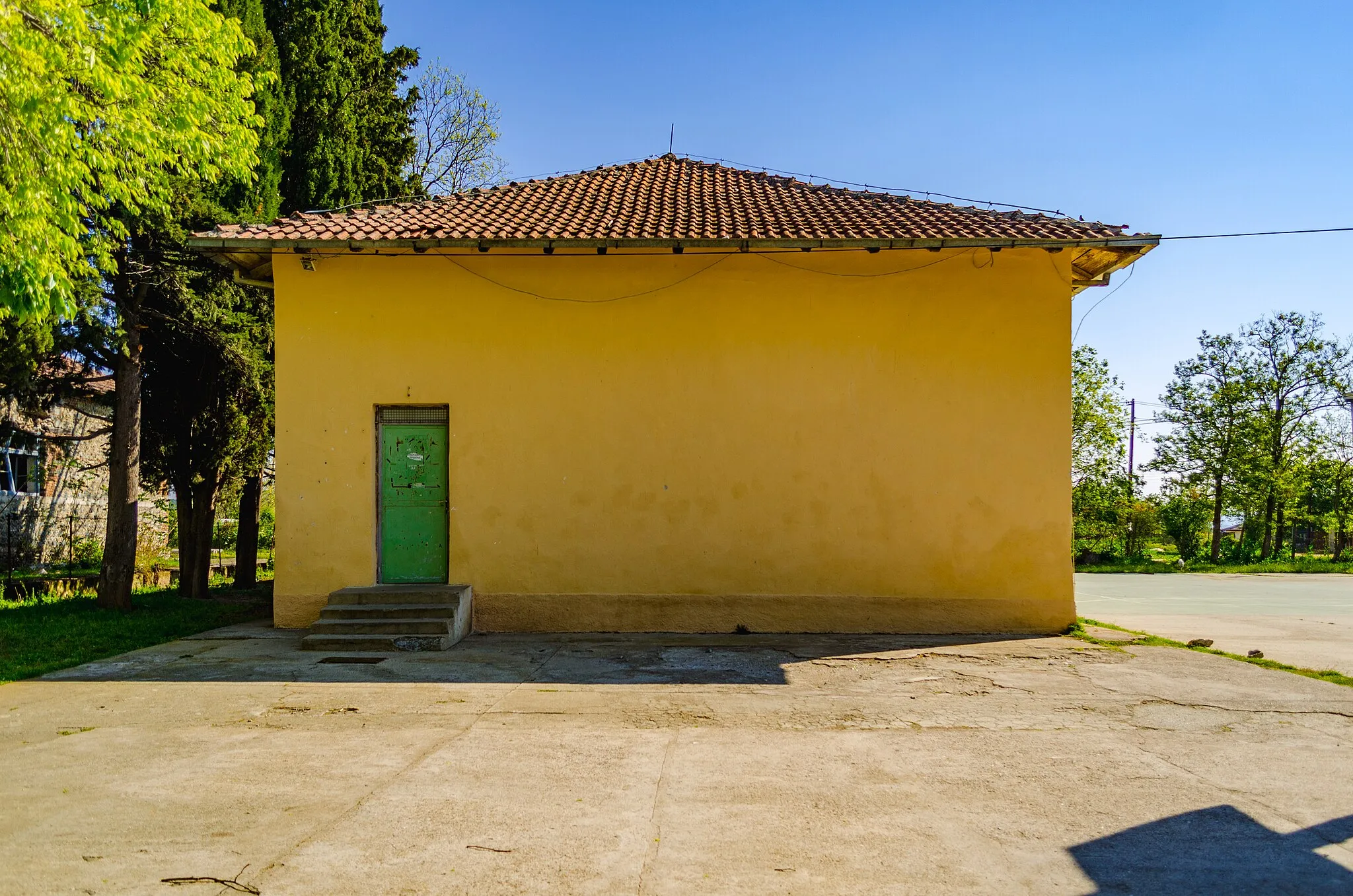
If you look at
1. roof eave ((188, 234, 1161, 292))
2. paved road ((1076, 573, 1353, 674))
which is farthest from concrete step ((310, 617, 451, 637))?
paved road ((1076, 573, 1353, 674))

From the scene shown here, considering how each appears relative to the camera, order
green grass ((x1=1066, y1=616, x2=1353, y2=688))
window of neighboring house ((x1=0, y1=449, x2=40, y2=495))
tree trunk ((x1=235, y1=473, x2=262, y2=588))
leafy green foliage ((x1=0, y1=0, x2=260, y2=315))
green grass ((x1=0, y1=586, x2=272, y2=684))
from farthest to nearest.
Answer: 1. window of neighboring house ((x1=0, y1=449, x2=40, y2=495))
2. tree trunk ((x1=235, y1=473, x2=262, y2=588))
3. green grass ((x1=0, y1=586, x2=272, y2=684))
4. green grass ((x1=1066, y1=616, x2=1353, y2=688))
5. leafy green foliage ((x1=0, y1=0, x2=260, y2=315))

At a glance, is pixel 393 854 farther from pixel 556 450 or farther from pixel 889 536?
pixel 889 536

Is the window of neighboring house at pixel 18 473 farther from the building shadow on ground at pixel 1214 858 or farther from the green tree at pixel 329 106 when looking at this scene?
the building shadow on ground at pixel 1214 858

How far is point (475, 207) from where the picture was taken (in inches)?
441

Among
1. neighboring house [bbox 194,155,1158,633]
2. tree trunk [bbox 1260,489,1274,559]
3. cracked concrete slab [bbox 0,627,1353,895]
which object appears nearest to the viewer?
cracked concrete slab [bbox 0,627,1353,895]

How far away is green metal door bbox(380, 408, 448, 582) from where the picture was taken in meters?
10.3

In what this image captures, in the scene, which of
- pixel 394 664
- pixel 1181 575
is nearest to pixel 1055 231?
pixel 394 664

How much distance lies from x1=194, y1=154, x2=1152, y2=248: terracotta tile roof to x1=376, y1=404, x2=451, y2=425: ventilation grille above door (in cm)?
195

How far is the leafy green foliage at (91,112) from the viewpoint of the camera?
21.6ft

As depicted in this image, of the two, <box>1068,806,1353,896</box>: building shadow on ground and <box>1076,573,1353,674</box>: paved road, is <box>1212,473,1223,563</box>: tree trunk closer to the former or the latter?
<box>1076,573,1353,674</box>: paved road

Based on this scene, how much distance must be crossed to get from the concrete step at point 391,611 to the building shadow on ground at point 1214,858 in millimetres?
6959

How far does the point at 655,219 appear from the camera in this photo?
422 inches

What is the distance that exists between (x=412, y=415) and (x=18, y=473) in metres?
15.2

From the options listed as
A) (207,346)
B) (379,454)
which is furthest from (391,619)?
(207,346)
